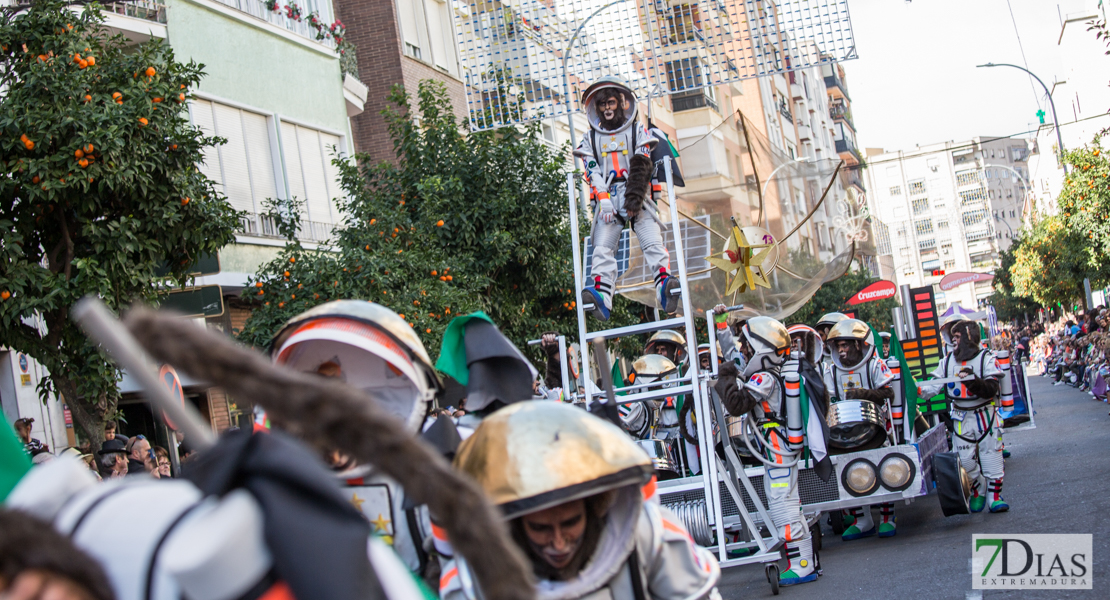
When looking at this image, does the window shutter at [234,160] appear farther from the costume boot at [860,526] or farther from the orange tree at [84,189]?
the costume boot at [860,526]

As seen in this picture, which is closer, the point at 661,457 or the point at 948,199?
the point at 661,457

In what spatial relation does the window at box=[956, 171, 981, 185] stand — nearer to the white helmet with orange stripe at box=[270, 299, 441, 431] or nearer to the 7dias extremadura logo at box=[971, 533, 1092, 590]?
the 7dias extremadura logo at box=[971, 533, 1092, 590]

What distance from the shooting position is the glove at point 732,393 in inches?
322

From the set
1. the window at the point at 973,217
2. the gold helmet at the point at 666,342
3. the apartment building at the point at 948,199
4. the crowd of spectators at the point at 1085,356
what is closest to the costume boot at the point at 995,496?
the gold helmet at the point at 666,342

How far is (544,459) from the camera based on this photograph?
2.24m

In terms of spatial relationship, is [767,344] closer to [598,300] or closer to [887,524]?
[598,300]

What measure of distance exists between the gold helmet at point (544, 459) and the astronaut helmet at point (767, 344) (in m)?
6.60

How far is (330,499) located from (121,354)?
0.98ft

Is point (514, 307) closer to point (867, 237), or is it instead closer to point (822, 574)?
point (867, 237)

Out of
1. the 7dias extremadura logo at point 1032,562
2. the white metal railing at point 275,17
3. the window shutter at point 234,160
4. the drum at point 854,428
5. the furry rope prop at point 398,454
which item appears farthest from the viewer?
the white metal railing at point 275,17

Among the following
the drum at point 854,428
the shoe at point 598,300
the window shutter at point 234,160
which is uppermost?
the window shutter at point 234,160

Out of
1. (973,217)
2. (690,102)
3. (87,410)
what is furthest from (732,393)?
(973,217)

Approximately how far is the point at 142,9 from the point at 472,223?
5604mm

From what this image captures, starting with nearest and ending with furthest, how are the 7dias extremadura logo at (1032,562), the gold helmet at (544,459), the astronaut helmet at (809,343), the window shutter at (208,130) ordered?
the gold helmet at (544,459), the 7dias extremadura logo at (1032,562), the astronaut helmet at (809,343), the window shutter at (208,130)
